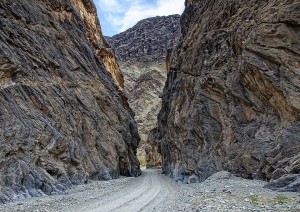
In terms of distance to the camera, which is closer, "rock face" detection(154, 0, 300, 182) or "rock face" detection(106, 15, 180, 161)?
"rock face" detection(154, 0, 300, 182)

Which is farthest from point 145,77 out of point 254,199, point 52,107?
point 254,199

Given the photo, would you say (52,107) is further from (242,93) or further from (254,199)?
(254,199)

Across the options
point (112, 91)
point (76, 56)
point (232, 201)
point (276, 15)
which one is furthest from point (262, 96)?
point (112, 91)

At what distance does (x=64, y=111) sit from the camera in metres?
35.5

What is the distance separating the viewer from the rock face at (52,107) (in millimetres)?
25922

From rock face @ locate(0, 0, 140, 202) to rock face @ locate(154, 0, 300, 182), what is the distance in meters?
11.2

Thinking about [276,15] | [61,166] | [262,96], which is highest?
[276,15]

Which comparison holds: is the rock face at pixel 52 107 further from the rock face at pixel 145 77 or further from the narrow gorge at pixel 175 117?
the rock face at pixel 145 77

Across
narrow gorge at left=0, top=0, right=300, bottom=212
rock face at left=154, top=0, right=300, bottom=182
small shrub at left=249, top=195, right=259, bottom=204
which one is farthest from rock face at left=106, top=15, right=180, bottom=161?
small shrub at left=249, top=195, right=259, bottom=204

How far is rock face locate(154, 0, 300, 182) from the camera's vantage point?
80.9ft

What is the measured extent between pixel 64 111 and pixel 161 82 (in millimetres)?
117927

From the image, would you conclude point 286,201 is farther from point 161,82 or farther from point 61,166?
point 161,82

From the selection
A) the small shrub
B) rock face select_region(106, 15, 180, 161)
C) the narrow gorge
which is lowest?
the small shrub

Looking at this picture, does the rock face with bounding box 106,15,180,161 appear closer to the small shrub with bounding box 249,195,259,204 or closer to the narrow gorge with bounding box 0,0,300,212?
the narrow gorge with bounding box 0,0,300,212
